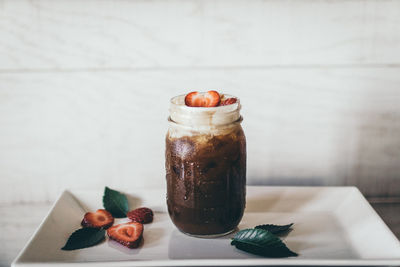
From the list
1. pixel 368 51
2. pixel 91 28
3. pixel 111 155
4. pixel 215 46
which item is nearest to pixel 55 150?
pixel 111 155

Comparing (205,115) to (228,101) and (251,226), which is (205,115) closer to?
(228,101)

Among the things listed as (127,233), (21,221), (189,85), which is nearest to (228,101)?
(189,85)

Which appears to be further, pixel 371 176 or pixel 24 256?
pixel 371 176

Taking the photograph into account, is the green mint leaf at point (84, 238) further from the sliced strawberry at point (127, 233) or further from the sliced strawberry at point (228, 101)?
the sliced strawberry at point (228, 101)

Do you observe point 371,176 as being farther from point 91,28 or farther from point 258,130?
point 91,28

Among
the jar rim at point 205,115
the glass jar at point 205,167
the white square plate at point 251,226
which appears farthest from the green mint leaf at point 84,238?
the jar rim at point 205,115

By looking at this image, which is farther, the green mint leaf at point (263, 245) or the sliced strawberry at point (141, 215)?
the sliced strawberry at point (141, 215)
